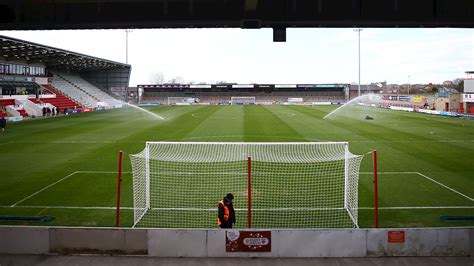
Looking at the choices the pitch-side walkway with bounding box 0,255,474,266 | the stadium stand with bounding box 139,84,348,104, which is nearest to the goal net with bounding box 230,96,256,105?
the stadium stand with bounding box 139,84,348,104

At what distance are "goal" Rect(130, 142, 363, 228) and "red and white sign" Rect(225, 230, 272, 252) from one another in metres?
0.97

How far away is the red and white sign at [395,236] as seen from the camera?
9.99m

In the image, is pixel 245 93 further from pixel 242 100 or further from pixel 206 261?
pixel 206 261

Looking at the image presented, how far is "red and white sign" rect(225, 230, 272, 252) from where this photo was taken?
9984 mm

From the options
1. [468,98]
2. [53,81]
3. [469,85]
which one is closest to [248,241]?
[468,98]

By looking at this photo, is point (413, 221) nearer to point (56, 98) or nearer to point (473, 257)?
point (473, 257)

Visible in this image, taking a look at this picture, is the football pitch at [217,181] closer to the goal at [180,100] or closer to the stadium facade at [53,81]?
the stadium facade at [53,81]

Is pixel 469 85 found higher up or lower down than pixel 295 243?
higher up

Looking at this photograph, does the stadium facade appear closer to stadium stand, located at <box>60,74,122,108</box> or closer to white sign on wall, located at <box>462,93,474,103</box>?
stadium stand, located at <box>60,74,122,108</box>

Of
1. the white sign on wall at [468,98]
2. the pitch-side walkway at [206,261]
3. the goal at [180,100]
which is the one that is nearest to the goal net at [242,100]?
the goal at [180,100]

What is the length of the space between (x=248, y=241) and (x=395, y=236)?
10.9 ft

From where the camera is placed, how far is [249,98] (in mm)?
110625

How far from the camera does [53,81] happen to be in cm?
6906

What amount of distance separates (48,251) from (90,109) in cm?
6146
